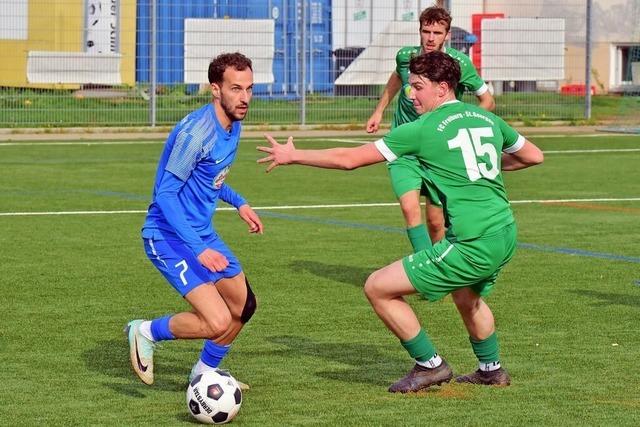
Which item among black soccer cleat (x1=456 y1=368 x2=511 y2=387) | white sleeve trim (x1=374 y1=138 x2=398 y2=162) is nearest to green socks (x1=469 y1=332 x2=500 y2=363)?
black soccer cleat (x1=456 y1=368 x2=511 y2=387)

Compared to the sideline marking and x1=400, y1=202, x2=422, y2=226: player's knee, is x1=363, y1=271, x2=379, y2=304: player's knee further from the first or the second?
the sideline marking

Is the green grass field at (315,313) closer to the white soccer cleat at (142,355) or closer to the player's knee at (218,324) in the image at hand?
the white soccer cleat at (142,355)

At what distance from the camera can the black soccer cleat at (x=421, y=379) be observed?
24.7ft

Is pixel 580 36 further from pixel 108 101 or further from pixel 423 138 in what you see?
pixel 423 138

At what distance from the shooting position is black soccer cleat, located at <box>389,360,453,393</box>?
24.7 ft

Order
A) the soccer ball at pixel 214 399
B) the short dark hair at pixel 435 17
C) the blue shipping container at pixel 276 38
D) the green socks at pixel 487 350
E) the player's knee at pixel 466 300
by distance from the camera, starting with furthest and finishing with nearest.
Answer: the blue shipping container at pixel 276 38, the short dark hair at pixel 435 17, the green socks at pixel 487 350, the player's knee at pixel 466 300, the soccer ball at pixel 214 399

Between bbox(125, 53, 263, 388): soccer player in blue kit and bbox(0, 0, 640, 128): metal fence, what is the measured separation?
17.7m

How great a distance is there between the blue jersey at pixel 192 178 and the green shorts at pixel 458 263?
106 cm

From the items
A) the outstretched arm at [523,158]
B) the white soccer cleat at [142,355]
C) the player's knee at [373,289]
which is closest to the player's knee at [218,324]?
the white soccer cleat at [142,355]

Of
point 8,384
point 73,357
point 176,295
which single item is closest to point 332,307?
point 176,295

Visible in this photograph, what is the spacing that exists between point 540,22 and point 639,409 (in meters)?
20.1

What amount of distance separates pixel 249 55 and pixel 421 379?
18708 mm

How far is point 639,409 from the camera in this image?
7.18m

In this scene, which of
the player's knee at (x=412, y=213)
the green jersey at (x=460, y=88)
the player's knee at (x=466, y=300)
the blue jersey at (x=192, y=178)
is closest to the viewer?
the blue jersey at (x=192, y=178)
